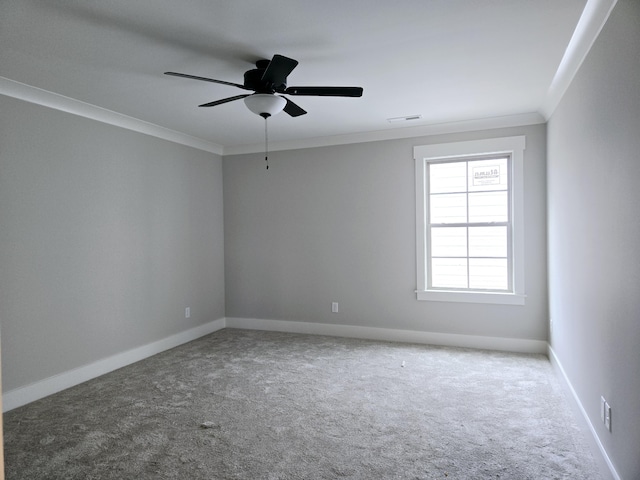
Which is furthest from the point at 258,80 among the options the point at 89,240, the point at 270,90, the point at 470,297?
the point at 470,297

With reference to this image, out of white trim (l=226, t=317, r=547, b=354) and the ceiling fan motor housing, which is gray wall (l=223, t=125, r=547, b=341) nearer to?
white trim (l=226, t=317, r=547, b=354)

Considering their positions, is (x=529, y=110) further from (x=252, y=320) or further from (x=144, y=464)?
(x=144, y=464)

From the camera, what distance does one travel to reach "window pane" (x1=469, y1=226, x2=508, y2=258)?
4.71m

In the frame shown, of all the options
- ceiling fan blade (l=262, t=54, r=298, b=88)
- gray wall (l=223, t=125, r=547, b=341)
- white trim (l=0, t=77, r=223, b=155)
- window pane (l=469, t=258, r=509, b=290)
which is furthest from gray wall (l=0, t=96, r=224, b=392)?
window pane (l=469, t=258, r=509, b=290)

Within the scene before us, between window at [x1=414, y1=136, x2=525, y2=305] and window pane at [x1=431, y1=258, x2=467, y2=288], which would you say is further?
window pane at [x1=431, y1=258, x2=467, y2=288]

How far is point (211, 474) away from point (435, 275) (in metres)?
3.40

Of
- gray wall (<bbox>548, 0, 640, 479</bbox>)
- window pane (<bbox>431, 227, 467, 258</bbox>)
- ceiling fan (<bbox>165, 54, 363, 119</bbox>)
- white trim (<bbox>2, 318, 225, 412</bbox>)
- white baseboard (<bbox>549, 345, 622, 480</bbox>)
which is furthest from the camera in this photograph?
window pane (<bbox>431, 227, 467, 258</bbox>)

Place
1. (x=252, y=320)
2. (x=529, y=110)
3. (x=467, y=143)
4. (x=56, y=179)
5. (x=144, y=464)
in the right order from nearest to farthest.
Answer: (x=144, y=464) → (x=56, y=179) → (x=529, y=110) → (x=467, y=143) → (x=252, y=320)

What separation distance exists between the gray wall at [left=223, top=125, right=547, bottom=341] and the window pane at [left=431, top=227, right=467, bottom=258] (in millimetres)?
271

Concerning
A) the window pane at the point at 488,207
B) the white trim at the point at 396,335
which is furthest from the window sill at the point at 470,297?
the window pane at the point at 488,207

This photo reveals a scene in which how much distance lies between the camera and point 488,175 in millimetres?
4773

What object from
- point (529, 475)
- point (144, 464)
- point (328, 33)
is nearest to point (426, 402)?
point (529, 475)

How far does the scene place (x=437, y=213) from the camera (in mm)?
4996

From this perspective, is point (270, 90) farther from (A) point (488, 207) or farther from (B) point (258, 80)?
(A) point (488, 207)
